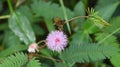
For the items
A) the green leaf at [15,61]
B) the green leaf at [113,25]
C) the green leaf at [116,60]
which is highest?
the green leaf at [113,25]

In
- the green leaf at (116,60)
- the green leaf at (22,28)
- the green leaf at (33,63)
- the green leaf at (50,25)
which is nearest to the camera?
the green leaf at (33,63)

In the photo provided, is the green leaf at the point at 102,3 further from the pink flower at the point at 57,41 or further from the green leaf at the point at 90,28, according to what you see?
the pink flower at the point at 57,41

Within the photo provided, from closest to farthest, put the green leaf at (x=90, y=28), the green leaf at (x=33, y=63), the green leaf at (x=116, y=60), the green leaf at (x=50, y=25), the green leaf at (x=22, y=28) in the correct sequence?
the green leaf at (x=33, y=63) < the green leaf at (x=116, y=60) < the green leaf at (x=90, y=28) < the green leaf at (x=22, y=28) < the green leaf at (x=50, y=25)

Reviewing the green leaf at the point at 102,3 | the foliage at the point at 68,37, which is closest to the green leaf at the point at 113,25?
the foliage at the point at 68,37

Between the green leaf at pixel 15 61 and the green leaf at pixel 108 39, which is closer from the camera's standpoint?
the green leaf at pixel 15 61

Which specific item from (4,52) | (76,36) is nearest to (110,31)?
(76,36)

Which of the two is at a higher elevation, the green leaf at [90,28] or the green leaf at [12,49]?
the green leaf at [90,28]

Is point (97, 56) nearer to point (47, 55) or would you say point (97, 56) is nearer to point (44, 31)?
Answer: point (47, 55)

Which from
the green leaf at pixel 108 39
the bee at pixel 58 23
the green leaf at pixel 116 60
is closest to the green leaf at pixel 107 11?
the green leaf at pixel 108 39

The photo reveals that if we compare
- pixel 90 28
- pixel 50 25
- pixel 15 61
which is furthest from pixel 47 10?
pixel 15 61
